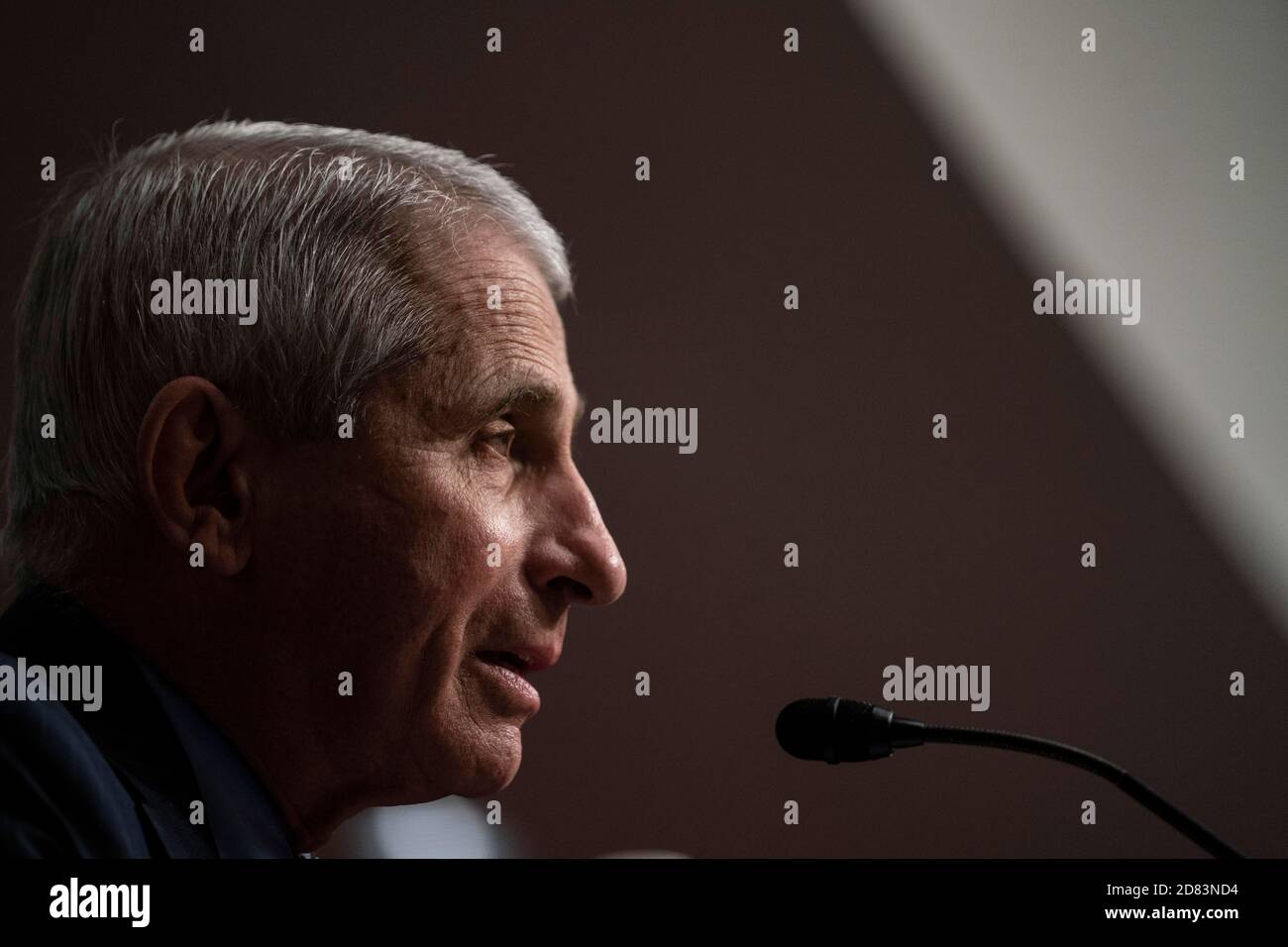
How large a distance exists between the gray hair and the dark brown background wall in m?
0.32

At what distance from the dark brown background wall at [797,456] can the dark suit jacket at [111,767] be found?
50 centimetres

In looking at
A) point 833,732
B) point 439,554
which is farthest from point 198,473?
point 833,732

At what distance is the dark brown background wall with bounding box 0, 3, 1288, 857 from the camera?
1.81 metres

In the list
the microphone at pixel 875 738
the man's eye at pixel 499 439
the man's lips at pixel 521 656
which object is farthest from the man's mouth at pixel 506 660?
the microphone at pixel 875 738

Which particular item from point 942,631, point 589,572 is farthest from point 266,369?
point 942,631

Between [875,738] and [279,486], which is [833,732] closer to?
[875,738]

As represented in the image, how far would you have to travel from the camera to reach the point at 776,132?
187 centimetres

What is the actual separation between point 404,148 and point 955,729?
3.08 ft

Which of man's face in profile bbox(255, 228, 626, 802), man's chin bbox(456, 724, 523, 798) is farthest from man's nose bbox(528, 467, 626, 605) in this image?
man's chin bbox(456, 724, 523, 798)

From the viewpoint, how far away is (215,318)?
1.45m

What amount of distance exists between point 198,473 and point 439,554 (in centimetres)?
28

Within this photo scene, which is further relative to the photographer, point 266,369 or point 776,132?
point 776,132

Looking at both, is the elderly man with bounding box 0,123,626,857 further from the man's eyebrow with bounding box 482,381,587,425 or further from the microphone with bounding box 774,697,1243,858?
the microphone with bounding box 774,697,1243,858

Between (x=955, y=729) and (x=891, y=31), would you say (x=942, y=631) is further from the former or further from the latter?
(x=891, y=31)
